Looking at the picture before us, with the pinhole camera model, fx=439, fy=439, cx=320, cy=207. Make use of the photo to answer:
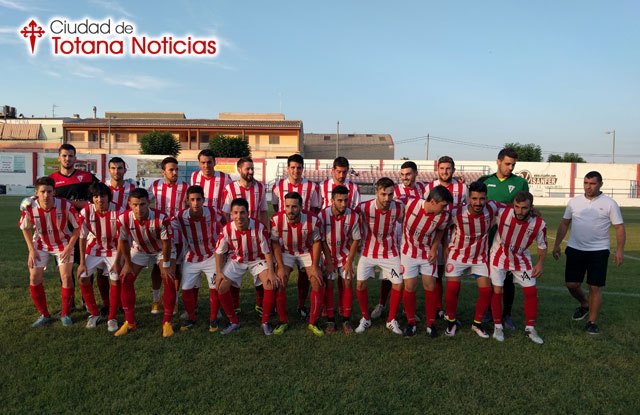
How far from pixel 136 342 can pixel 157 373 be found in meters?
0.77

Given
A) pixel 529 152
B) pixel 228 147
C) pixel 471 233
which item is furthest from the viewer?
pixel 529 152

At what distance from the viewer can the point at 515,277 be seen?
4336mm

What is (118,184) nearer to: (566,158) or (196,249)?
(196,249)

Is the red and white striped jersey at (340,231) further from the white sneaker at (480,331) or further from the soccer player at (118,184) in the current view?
the soccer player at (118,184)

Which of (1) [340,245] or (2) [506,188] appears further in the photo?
(2) [506,188]

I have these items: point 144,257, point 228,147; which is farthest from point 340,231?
point 228,147

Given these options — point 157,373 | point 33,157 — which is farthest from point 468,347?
point 33,157

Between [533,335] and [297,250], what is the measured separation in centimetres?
240

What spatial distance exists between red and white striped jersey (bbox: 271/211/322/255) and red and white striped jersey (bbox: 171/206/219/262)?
0.64 metres

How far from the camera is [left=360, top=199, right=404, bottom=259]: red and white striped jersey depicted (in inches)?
172

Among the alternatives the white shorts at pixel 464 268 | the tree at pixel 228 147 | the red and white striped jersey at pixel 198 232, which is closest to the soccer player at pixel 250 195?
the red and white striped jersey at pixel 198 232

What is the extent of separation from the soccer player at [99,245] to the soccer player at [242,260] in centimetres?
106

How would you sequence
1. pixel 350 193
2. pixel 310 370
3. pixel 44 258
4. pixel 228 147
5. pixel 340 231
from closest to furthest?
pixel 310 370
pixel 340 231
pixel 44 258
pixel 350 193
pixel 228 147

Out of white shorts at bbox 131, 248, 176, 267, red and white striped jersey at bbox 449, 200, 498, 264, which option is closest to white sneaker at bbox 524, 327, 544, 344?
red and white striped jersey at bbox 449, 200, 498, 264
